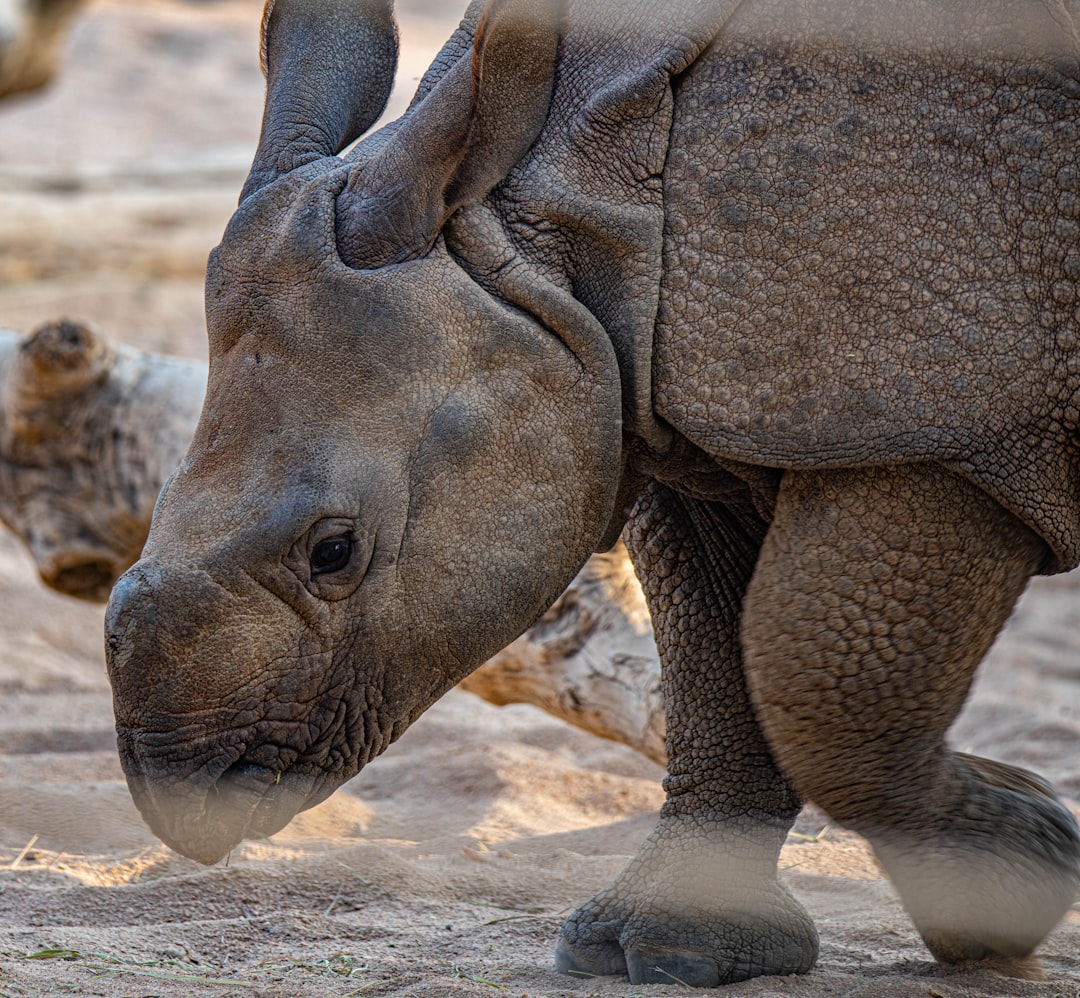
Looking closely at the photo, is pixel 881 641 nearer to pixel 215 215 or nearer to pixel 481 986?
pixel 481 986

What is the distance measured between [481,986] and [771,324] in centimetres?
134

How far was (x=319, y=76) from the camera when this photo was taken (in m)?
2.84

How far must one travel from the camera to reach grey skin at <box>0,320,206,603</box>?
17.2 ft

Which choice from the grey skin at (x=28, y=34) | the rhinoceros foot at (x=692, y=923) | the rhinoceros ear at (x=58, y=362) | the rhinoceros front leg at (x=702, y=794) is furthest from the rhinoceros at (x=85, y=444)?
the grey skin at (x=28, y=34)

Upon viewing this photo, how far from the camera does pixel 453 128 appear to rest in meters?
2.55

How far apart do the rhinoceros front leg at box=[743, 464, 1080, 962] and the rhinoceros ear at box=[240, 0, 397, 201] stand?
1.08 metres

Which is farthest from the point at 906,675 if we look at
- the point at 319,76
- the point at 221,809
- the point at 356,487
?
the point at 319,76

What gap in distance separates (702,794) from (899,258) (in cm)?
133

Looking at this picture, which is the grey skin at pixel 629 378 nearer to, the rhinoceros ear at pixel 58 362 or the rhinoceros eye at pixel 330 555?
the rhinoceros eye at pixel 330 555

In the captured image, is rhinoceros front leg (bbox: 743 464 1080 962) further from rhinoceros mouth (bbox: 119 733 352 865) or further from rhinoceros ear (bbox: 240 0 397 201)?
rhinoceros ear (bbox: 240 0 397 201)

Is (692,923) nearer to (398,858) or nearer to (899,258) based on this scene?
(398,858)

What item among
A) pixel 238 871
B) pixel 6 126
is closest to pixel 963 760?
pixel 238 871

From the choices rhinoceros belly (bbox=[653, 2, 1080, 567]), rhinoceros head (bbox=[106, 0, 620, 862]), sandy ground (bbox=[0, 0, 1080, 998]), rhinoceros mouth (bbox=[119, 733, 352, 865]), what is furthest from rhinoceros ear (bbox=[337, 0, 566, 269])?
sandy ground (bbox=[0, 0, 1080, 998])

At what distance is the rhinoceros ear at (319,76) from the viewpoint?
9.15ft
